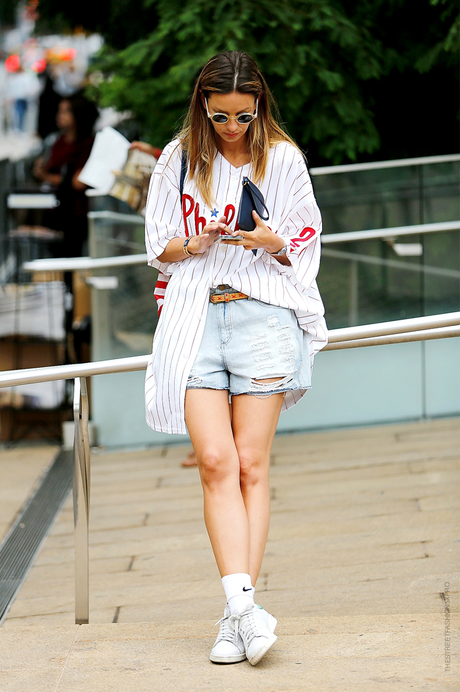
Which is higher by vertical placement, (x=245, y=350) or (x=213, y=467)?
(x=245, y=350)

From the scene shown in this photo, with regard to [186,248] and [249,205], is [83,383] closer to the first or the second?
[186,248]

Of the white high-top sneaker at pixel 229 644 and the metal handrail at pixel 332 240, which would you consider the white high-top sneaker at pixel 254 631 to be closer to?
the white high-top sneaker at pixel 229 644

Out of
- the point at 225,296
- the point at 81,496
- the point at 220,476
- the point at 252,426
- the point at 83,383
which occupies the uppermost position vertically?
the point at 225,296

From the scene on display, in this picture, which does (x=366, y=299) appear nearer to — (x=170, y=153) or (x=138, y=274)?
(x=138, y=274)

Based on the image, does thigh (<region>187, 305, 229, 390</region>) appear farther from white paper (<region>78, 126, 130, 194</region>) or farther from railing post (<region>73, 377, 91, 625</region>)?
white paper (<region>78, 126, 130, 194</region>)

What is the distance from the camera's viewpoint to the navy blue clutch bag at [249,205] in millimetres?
2363

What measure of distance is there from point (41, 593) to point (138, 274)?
2.41m

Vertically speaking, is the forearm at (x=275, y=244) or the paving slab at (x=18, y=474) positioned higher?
the forearm at (x=275, y=244)

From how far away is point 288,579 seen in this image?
10.8ft

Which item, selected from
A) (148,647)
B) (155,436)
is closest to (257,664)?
(148,647)

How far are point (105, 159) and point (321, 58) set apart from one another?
174 cm

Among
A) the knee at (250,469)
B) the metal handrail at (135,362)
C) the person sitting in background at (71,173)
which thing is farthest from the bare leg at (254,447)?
the person sitting in background at (71,173)

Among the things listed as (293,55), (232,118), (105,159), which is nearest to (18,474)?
(105,159)

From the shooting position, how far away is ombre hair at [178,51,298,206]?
2387 millimetres
